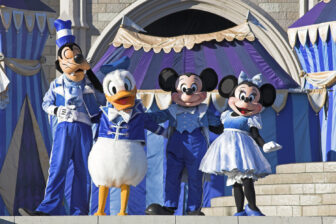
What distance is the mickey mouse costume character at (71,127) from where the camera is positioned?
7.87 metres

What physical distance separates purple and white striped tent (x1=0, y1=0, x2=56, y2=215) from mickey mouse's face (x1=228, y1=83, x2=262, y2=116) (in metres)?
2.25

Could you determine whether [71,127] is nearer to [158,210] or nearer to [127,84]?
[127,84]

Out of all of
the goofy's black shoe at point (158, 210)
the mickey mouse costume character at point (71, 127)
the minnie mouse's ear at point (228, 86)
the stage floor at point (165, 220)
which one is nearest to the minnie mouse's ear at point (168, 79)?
the minnie mouse's ear at point (228, 86)

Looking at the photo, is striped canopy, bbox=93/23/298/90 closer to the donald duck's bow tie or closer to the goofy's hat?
the goofy's hat

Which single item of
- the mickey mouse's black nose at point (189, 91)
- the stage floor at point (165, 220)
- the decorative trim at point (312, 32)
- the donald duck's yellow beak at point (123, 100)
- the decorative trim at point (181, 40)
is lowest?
the stage floor at point (165, 220)

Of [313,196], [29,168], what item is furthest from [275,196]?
[29,168]

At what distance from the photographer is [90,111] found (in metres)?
8.05

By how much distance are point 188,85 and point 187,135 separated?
40 centimetres

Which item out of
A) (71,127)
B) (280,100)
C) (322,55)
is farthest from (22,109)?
(322,55)

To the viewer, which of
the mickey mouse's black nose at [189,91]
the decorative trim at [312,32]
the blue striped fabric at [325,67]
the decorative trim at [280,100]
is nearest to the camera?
the mickey mouse's black nose at [189,91]

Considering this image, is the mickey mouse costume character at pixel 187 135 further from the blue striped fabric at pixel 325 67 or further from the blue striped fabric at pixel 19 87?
the blue striped fabric at pixel 325 67

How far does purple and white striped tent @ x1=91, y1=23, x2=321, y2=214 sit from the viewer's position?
9.53 meters

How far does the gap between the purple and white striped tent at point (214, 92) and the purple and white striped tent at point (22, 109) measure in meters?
0.58

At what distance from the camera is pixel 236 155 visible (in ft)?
24.9
